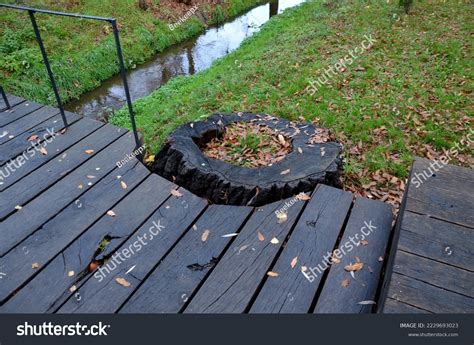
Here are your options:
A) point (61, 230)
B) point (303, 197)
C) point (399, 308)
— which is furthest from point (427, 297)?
point (61, 230)

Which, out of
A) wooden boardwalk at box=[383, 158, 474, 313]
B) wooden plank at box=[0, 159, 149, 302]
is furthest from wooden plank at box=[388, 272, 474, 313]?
wooden plank at box=[0, 159, 149, 302]

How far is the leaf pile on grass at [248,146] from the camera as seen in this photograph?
351 centimetres

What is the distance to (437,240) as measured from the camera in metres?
2.08

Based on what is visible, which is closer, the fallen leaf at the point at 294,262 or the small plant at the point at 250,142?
the fallen leaf at the point at 294,262

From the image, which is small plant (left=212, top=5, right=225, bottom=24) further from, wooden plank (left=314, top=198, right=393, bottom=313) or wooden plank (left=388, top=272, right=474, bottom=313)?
wooden plank (left=388, top=272, right=474, bottom=313)

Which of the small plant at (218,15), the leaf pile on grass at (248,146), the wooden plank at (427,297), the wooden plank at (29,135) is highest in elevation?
the wooden plank at (427,297)

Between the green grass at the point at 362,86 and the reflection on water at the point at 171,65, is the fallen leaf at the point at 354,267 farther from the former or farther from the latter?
the reflection on water at the point at 171,65

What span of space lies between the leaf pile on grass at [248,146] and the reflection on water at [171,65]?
4278 millimetres

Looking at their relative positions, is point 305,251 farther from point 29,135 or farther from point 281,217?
point 29,135

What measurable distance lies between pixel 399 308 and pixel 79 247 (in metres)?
2.04

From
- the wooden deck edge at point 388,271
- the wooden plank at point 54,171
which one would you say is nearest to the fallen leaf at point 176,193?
the wooden plank at point 54,171

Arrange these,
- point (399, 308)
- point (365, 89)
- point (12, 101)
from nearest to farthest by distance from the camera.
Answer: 1. point (399, 308)
2. point (12, 101)
3. point (365, 89)
